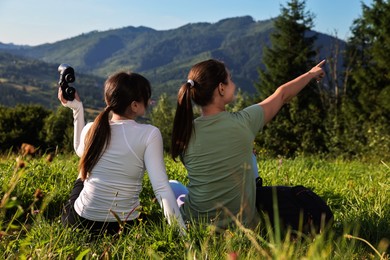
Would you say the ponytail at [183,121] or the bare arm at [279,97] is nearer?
the ponytail at [183,121]

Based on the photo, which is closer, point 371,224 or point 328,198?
point 371,224

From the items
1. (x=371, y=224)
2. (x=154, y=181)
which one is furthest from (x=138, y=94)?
(x=371, y=224)

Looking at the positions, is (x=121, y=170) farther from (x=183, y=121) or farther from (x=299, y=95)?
(x=299, y=95)

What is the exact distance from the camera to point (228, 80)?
10.6 feet

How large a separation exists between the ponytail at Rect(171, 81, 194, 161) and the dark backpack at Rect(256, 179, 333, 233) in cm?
77

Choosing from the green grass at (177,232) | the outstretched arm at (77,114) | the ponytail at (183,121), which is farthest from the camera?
the outstretched arm at (77,114)

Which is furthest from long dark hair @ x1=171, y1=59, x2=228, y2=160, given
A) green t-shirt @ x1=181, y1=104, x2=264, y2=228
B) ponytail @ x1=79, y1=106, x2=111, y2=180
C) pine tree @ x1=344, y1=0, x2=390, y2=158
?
pine tree @ x1=344, y1=0, x2=390, y2=158

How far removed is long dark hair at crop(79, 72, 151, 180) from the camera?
314cm

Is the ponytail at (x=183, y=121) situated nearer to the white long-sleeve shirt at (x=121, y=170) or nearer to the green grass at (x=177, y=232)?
the white long-sleeve shirt at (x=121, y=170)

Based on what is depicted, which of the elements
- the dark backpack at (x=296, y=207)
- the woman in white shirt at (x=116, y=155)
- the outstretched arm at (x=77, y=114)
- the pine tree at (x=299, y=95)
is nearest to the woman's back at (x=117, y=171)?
the woman in white shirt at (x=116, y=155)

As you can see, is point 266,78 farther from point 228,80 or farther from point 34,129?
point 228,80

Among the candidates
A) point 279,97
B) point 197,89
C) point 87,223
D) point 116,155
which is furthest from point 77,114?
point 279,97

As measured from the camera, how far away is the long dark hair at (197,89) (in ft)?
10.3

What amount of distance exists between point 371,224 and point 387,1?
34.4m
